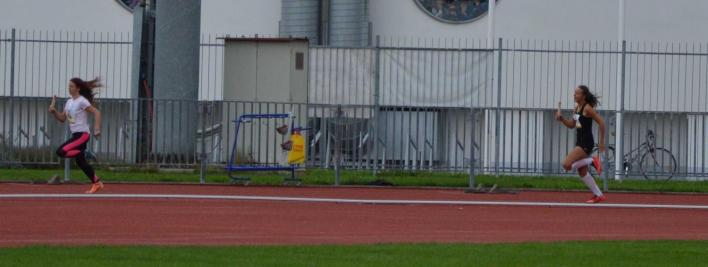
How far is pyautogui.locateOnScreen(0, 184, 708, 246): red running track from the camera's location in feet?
44.9

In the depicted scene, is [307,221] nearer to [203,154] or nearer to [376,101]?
[203,154]

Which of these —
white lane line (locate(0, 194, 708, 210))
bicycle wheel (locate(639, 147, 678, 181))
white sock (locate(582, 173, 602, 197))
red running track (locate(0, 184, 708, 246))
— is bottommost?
red running track (locate(0, 184, 708, 246))

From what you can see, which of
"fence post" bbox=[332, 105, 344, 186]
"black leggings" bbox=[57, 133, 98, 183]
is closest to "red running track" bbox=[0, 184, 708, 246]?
"black leggings" bbox=[57, 133, 98, 183]

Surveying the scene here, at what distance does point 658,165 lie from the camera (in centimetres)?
2469

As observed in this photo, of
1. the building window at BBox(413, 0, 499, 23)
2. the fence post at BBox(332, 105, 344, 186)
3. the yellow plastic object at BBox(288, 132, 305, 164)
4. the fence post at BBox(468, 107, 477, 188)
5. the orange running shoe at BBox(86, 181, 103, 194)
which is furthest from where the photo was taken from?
the building window at BBox(413, 0, 499, 23)

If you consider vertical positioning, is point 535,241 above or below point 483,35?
below

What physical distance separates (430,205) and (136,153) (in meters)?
7.01

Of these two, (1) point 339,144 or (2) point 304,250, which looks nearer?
(2) point 304,250

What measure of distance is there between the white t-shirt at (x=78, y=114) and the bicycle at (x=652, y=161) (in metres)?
9.26

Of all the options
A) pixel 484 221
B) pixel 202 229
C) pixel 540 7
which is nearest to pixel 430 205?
pixel 484 221

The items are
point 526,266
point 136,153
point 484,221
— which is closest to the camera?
point 526,266

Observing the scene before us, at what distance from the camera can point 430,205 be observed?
60.6ft

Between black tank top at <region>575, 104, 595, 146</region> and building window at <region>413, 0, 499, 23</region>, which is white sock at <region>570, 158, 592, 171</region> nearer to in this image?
black tank top at <region>575, 104, 595, 146</region>

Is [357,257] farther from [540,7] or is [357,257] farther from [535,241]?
[540,7]
